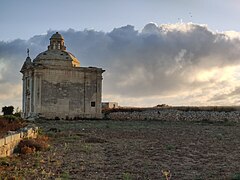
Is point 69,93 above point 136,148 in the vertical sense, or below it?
above

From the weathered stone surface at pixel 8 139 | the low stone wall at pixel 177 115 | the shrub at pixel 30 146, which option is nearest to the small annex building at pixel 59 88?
the low stone wall at pixel 177 115

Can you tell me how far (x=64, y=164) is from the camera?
9.73m

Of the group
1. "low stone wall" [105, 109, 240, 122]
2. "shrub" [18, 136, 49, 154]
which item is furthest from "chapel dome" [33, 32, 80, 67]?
"shrub" [18, 136, 49, 154]

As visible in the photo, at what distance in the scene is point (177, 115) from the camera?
38031 mm

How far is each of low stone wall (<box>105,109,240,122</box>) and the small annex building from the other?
10.2 feet

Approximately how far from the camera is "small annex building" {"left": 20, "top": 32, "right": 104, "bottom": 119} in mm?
40438

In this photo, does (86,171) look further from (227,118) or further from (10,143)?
(227,118)

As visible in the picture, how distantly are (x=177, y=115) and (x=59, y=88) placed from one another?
13625mm

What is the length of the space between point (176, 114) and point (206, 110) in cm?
310

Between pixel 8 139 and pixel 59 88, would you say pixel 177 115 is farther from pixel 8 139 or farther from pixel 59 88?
pixel 8 139

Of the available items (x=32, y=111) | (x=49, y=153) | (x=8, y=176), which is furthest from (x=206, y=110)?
(x=8, y=176)

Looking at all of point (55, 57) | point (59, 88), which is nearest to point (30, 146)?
point (59, 88)

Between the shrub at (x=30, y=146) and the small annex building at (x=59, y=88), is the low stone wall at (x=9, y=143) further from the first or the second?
the small annex building at (x=59, y=88)

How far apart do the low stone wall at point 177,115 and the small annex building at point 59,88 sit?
312 cm
